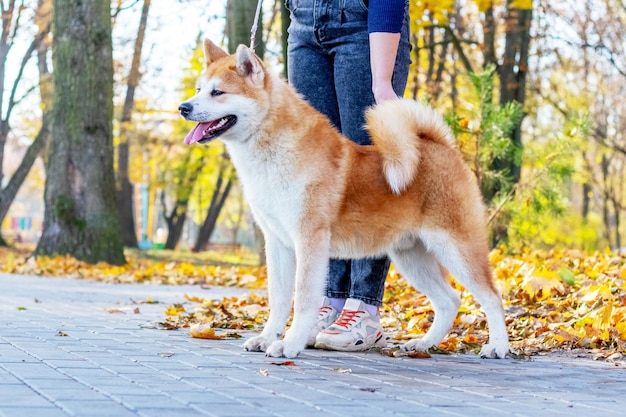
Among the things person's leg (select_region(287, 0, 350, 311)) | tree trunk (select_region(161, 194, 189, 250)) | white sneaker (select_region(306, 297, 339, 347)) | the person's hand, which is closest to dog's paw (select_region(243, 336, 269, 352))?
white sneaker (select_region(306, 297, 339, 347))

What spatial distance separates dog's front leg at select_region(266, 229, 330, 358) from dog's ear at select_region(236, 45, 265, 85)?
91 centimetres

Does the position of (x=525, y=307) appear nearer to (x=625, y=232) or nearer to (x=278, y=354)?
(x=278, y=354)

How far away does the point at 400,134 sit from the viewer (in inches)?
189

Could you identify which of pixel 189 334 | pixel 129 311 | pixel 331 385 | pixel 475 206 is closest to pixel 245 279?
pixel 129 311

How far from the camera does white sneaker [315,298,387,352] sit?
4797 millimetres

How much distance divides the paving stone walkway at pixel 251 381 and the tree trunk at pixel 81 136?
7.58 meters

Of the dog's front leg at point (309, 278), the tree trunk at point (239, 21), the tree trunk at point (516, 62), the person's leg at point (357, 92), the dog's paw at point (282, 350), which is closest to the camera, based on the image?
the dog's paw at point (282, 350)

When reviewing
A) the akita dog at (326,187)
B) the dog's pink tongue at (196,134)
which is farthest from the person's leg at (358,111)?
the dog's pink tongue at (196,134)

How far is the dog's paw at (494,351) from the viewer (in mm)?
4738

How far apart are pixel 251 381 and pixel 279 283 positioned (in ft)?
4.37

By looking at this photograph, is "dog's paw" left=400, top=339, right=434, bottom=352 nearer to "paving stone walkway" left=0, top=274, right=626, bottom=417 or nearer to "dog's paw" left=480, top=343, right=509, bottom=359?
"paving stone walkway" left=0, top=274, right=626, bottom=417

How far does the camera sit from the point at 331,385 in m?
3.49

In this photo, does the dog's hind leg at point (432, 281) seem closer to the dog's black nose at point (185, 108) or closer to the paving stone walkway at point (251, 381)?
the paving stone walkway at point (251, 381)

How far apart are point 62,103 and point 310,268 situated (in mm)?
9533
